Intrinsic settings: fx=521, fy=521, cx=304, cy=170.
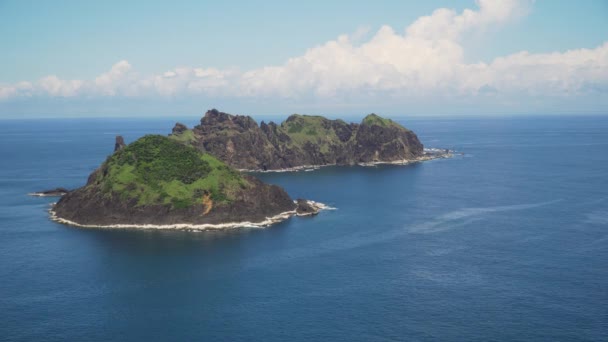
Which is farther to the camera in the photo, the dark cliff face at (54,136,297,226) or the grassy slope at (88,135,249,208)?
the grassy slope at (88,135,249,208)

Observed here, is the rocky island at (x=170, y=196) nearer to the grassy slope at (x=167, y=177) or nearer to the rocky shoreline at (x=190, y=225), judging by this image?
the grassy slope at (x=167, y=177)

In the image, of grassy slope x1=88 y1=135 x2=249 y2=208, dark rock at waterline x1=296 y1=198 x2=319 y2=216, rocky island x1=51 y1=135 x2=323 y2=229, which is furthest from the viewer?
dark rock at waterline x1=296 y1=198 x2=319 y2=216

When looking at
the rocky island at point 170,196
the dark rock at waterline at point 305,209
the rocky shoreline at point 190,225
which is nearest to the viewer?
the rocky shoreline at point 190,225

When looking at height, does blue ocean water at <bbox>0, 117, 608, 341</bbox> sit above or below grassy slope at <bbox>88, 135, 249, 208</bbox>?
below

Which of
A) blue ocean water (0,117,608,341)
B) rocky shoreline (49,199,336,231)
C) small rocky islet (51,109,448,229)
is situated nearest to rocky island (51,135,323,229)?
small rocky islet (51,109,448,229)

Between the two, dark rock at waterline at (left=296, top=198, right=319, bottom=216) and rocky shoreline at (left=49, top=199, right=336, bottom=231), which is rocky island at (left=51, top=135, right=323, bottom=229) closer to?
dark rock at waterline at (left=296, top=198, right=319, bottom=216)

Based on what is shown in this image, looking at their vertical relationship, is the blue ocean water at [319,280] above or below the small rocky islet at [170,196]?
below

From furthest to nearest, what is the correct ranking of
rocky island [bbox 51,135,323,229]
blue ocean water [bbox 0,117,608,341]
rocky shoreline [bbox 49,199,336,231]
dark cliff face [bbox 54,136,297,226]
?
dark cliff face [bbox 54,136,297,226] → rocky island [bbox 51,135,323,229] → rocky shoreline [bbox 49,199,336,231] → blue ocean water [bbox 0,117,608,341]

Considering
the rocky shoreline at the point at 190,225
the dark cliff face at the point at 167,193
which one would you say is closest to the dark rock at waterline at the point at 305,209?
the dark cliff face at the point at 167,193

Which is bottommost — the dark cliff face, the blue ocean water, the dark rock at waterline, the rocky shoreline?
the blue ocean water
